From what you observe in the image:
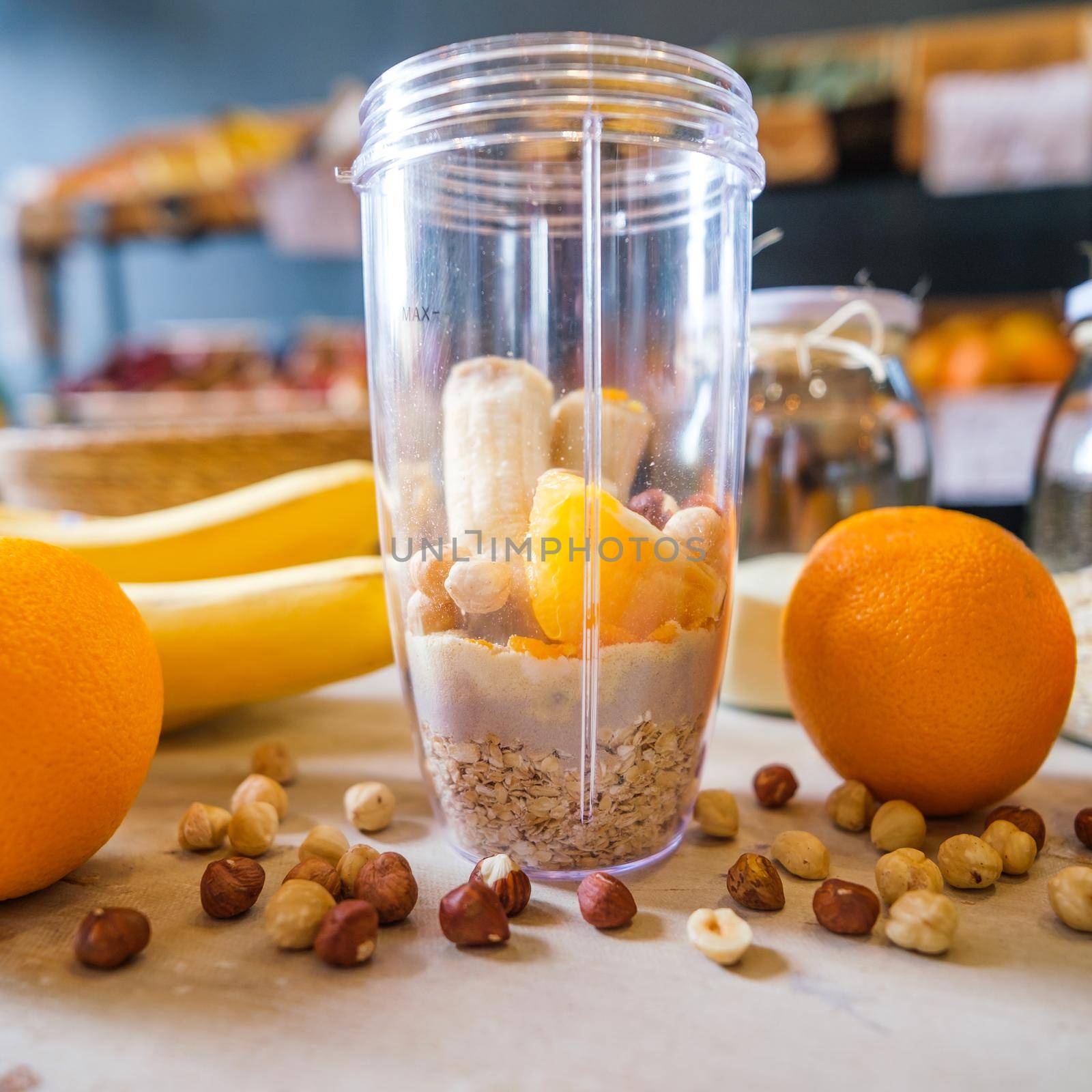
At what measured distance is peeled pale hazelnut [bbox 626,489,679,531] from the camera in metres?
0.45

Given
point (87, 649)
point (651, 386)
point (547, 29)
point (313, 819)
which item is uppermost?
point (547, 29)

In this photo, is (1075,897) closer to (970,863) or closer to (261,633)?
(970,863)

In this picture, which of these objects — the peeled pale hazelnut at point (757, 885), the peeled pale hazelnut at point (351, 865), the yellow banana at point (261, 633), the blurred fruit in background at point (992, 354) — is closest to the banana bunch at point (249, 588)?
the yellow banana at point (261, 633)

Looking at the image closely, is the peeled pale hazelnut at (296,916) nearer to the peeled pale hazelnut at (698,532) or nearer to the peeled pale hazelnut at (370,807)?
the peeled pale hazelnut at (370,807)

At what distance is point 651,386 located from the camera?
49 cm

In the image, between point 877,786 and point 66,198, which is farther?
point 66,198

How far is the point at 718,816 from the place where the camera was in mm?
501

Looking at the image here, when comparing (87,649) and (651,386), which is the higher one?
(651,386)

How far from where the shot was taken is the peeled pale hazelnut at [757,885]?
42cm

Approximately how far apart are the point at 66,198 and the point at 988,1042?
8.75 ft

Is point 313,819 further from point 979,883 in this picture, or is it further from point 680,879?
point 979,883

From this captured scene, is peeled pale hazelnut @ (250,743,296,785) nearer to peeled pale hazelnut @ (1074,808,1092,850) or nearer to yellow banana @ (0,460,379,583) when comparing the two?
yellow banana @ (0,460,379,583)

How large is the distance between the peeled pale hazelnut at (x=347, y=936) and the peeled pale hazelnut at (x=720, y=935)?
14cm

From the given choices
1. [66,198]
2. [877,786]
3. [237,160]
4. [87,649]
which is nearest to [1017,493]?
[877,786]
